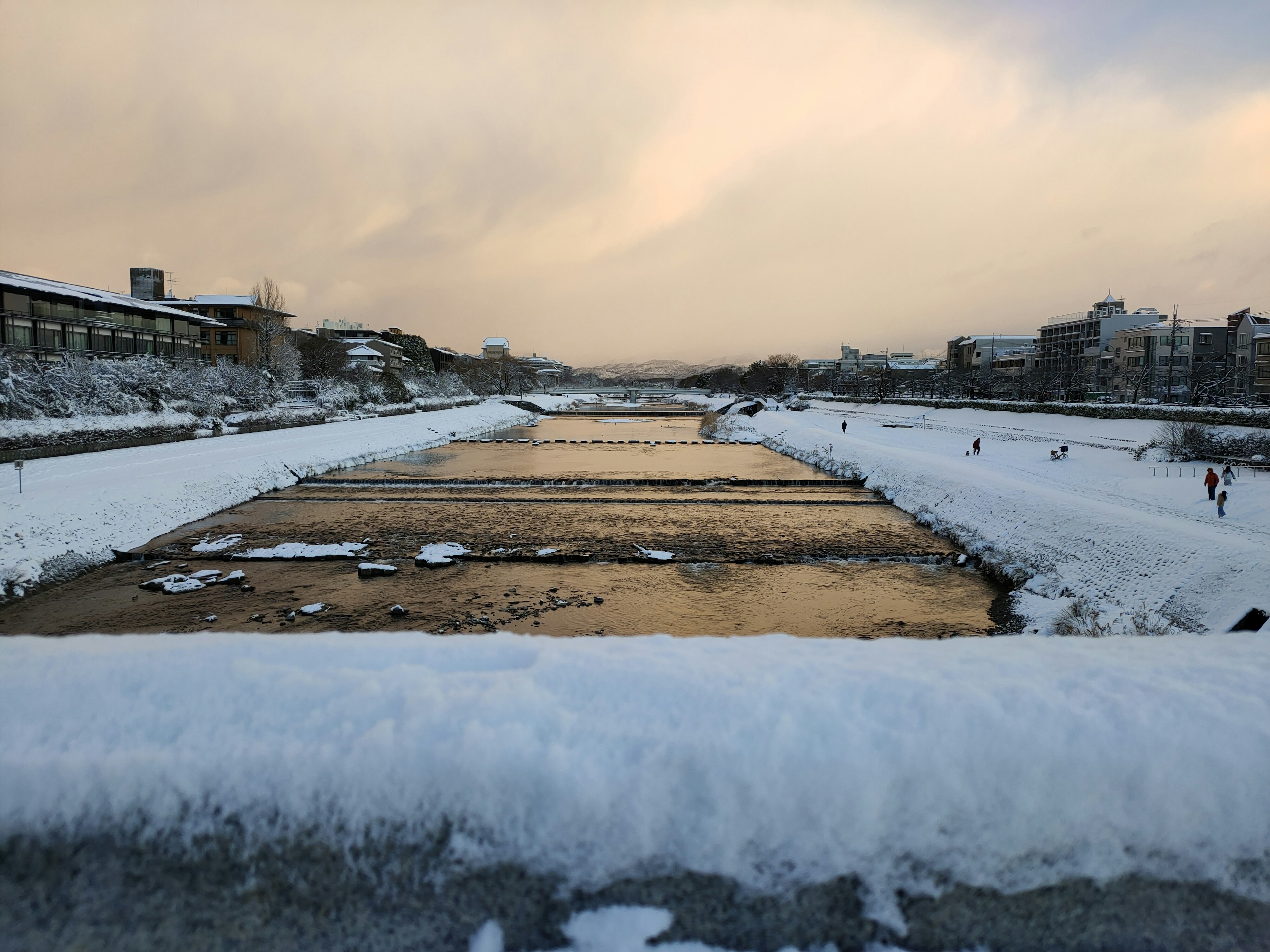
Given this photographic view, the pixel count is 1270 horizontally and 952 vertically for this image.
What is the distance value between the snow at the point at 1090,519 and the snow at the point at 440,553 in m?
11.8

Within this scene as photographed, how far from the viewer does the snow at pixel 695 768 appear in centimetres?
282

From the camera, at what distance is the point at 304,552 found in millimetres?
15789

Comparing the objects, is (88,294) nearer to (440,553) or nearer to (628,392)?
(440,553)

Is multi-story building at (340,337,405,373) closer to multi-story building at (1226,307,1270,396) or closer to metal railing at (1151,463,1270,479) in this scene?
metal railing at (1151,463,1270,479)

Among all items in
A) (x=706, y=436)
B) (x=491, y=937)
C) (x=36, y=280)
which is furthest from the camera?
(x=706, y=436)

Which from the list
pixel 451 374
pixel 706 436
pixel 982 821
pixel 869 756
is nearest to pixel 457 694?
pixel 869 756

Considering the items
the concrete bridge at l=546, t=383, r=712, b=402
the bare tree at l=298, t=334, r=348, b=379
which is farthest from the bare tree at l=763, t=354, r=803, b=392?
the bare tree at l=298, t=334, r=348, b=379

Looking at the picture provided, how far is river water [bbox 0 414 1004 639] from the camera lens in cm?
1162

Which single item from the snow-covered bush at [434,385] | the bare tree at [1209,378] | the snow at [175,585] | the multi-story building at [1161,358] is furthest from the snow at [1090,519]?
the snow-covered bush at [434,385]

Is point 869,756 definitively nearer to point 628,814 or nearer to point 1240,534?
point 628,814

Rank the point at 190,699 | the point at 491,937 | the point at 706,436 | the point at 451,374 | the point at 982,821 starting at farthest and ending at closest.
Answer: the point at 451,374 → the point at 706,436 → the point at 190,699 → the point at 982,821 → the point at 491,937

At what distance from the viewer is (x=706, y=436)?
50062 mm

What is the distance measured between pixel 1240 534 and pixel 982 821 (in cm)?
1579

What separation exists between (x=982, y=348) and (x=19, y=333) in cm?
10790
